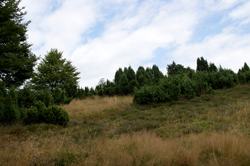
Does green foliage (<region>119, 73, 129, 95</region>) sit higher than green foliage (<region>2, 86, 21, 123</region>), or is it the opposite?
green foliage (<region>119, 73, 129, 95</region>)

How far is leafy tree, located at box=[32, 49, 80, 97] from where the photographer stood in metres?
22.3

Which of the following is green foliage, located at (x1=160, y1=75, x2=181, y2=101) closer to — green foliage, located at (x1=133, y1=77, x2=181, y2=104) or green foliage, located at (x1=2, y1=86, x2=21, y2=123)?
green foliage, located at (x1=133, y1=77, x2=181, y2=104)

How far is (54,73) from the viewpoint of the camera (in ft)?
76.2

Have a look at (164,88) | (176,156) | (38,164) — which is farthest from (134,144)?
(164,88)

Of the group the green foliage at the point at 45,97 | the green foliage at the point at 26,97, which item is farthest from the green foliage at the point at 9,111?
the green foliage at the point at 45,97

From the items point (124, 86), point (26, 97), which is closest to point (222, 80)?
point (124, 86)

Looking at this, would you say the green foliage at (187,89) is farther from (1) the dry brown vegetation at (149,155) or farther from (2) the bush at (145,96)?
(1) the dry brown vegetation at (149,155)

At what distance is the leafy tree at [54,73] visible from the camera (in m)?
22.3

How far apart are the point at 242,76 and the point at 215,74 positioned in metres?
4.14

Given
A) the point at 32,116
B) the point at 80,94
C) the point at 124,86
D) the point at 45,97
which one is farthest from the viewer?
the point at 124,86

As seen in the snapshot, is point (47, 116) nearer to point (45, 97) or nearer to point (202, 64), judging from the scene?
point (45, 97)

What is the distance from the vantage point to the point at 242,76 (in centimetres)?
1944

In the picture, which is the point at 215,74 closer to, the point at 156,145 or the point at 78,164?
the point at 156,145

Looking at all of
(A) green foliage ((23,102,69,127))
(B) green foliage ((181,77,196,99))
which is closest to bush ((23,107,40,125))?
(A) green foliage ((23,102,69,127))
